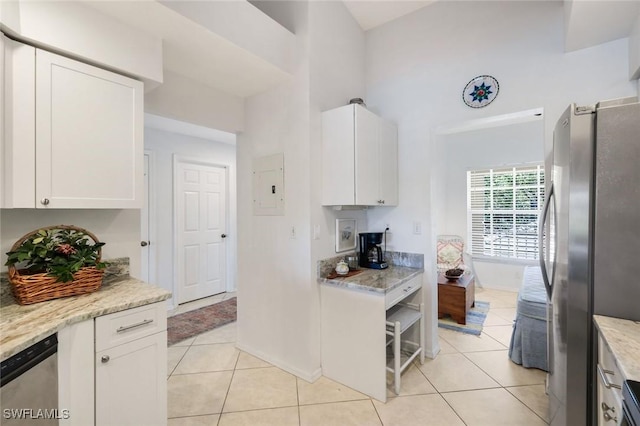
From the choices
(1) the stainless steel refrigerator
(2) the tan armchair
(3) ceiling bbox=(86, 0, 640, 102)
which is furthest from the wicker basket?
(2) the tan armchair

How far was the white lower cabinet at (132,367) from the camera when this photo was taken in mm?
1290

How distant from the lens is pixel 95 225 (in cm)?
176

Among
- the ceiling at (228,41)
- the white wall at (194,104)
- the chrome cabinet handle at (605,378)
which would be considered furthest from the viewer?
the white wall at (194,104)

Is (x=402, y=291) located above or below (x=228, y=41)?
below

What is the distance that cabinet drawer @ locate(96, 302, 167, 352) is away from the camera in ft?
4.23

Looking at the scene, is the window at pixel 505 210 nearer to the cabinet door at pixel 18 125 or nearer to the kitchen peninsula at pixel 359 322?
the kitchen peninsula at pixel 359 322

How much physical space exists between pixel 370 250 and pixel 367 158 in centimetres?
87

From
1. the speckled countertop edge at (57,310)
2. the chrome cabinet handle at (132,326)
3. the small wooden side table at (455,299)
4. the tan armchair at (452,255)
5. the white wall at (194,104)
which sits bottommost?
the small wooden side table at (455,299)

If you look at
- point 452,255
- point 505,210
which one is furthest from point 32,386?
point 505,210

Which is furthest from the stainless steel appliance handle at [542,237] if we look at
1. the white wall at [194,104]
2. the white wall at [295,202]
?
the white wall at [194,104]

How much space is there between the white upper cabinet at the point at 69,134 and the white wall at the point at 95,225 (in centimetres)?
27

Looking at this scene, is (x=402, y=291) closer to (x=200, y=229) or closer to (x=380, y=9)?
(x=380, y=9)

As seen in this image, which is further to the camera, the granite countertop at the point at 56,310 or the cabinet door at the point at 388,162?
the cabinet door at the point at 388,162

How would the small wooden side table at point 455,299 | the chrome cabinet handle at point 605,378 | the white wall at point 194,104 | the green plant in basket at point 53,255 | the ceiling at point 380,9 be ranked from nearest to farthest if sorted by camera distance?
the chrome cabinet handle at point 605,378
the green plant in basket at point 53,255
the white wall at point 194,104
the ceiling at point 380,9
the small wooden side table at point 455,299
